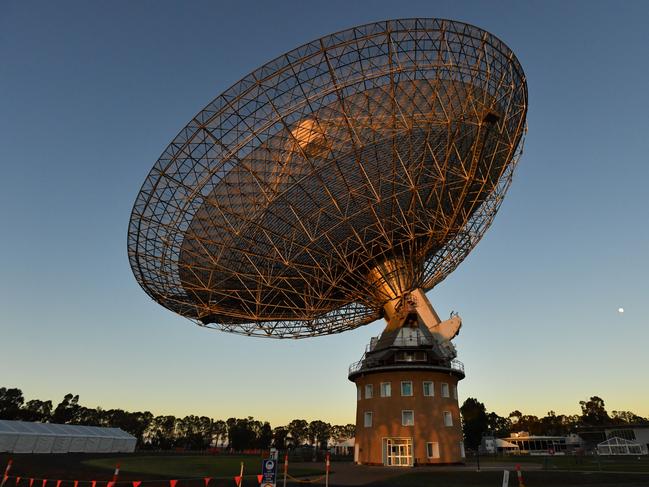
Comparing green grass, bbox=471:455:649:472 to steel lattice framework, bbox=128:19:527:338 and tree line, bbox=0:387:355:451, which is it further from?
tree line, bbox=0:387:355:451

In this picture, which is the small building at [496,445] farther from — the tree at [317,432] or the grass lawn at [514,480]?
the grass lawn at [514,480]

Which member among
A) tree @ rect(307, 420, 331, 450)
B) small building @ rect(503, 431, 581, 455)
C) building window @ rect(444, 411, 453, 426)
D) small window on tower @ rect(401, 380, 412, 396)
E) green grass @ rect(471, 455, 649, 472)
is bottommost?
green grass @ rect(471, 455, 649, 472)

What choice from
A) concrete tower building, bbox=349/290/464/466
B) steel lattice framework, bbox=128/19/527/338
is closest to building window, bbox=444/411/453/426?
concrete tower building, bbox=349/290/464/466

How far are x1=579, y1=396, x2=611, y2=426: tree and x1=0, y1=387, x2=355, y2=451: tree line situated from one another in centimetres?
7667

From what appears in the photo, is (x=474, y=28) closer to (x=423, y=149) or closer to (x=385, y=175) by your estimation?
(x=423, y=149)

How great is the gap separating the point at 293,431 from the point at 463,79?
14235cm

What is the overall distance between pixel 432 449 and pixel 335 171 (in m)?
24.3

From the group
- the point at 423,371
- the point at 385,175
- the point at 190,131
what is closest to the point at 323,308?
the point at 423,371

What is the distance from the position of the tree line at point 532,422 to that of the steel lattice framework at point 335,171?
53172mm

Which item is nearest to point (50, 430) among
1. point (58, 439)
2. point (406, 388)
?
point (58, 439)

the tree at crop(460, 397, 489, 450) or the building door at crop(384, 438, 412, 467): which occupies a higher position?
the tree at crop(460, 397, 489, 450)

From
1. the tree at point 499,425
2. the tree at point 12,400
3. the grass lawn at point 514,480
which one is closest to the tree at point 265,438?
the tree at point 12,400

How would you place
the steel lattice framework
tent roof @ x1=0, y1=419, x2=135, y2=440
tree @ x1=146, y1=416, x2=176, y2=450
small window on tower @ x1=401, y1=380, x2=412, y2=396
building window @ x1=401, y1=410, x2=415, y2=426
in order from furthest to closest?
1. tree @ x1=146, y1=416, x2=176, y2=450
2. tent roof @ x1=0, y1=419, x2=135, y2=440
3. small window on tower @ x1=401, y1=380, x2=412, y2=396
4. building window @ x1=401, y1=410, x2=415, y2=426
5. the steel lattice framework

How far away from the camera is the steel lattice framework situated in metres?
25.7
